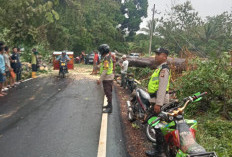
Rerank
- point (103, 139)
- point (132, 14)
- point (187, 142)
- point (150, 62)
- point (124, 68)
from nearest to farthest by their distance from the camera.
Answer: point (187, 142) → point (103, 139) → point (124, 68) → point (150, 62) → point (132, 14)

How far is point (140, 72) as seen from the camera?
14828 mm

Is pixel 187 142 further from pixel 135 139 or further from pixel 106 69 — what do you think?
pixel 106 69

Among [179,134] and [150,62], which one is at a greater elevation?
[150,62]

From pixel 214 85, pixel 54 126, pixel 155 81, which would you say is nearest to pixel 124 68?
pixel 214 85

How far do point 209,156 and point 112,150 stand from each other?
7.14 ft

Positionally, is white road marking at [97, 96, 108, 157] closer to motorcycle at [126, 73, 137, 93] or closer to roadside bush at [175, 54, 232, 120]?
roadside bush at [175, 54, 232, 120]

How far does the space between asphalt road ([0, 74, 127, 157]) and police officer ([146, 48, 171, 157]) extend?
706 millimetres

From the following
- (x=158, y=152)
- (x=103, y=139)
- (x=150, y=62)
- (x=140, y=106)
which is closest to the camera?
(x=158, y=152)

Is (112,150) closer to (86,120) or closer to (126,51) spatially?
(86,120)

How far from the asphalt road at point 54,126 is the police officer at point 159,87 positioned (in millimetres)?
706

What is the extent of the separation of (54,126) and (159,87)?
9.64ft

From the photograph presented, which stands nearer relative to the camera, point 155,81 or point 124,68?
point 155,81

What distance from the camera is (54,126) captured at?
17.5 ft

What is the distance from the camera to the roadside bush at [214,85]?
6.07 metres
